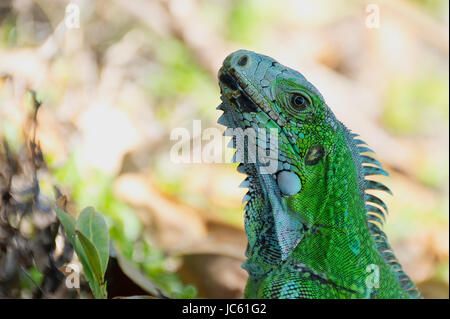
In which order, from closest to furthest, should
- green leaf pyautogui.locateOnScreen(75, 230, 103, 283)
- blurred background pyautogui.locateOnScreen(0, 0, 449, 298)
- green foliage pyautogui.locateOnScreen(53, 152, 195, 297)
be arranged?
green leaf pyautogui.locateOnScreen(75, 230, 103, 283) → green foliage pyautogui.locateOnScreen(53, 152, 195, 297) → blurred background pyautogui.locateOnScreen(0, 0, 449, 298)

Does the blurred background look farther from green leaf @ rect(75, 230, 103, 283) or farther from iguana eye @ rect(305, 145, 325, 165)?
iguana eye @ rect(305, 145, 325, 165)

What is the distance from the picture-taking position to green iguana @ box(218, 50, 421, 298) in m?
1.81

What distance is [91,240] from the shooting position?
1790 mm

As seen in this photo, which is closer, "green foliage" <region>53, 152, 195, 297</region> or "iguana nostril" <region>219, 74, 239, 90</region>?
"iguana nostril" <region>219, 74, 239, 90</region>

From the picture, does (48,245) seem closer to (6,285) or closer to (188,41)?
(6,285)

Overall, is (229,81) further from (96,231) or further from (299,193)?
(96,231)

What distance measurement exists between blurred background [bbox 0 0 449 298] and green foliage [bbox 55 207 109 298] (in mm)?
1649

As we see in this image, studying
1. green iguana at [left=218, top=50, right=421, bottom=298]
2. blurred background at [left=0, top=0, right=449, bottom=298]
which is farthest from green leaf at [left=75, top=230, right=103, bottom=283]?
blurred background at [left=0, top=0, right=449, bottom=298]

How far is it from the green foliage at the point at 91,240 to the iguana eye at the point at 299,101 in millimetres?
901

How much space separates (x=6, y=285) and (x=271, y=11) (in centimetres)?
388
